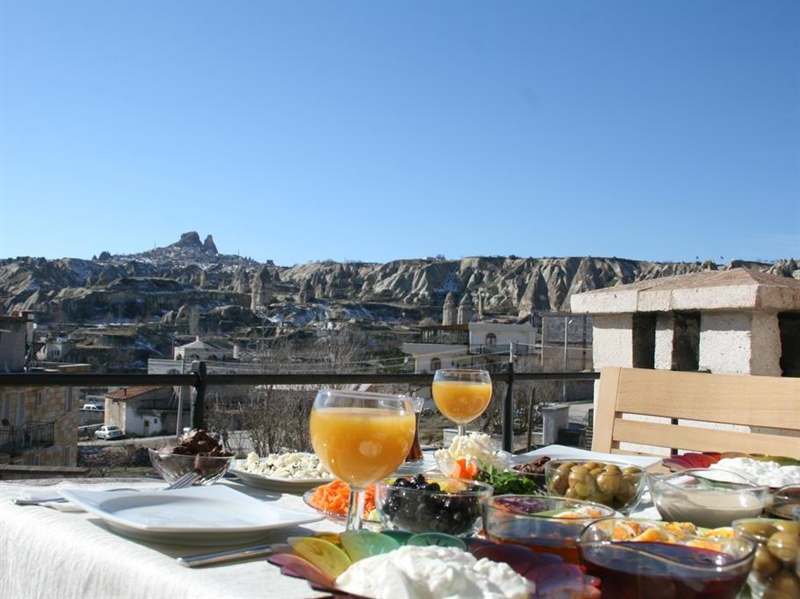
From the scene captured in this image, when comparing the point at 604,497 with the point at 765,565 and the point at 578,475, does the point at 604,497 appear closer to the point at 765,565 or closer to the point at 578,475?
the point at 578,475

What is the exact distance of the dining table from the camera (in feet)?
2.82

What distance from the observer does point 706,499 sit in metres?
1.15

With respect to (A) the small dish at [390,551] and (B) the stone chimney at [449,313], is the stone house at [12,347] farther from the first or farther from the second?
(B) the stone chimney at [449,313]

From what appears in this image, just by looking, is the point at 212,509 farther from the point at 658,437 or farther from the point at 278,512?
the point at 658,437

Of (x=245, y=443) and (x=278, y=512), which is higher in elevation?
(x=278, y=512)

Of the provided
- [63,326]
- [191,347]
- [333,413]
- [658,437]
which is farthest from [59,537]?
[63,326]

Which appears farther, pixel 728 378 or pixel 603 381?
pixel 603 381

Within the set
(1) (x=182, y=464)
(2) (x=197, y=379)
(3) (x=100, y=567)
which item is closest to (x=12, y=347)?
(2) (x=197, y=379)

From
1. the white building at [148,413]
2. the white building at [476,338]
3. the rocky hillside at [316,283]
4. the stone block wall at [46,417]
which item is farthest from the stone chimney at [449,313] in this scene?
the stone block wall at [46,417]

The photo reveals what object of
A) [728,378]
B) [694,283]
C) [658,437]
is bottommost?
[658,437]

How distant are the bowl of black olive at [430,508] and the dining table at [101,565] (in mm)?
159

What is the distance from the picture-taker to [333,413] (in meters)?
1.12

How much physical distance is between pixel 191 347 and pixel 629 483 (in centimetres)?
5208

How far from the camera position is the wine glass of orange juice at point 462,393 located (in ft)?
6.12
